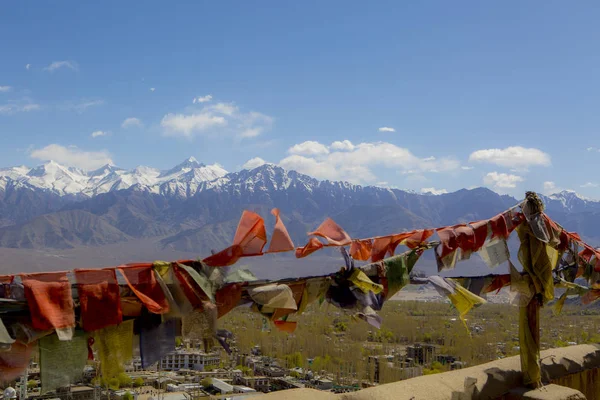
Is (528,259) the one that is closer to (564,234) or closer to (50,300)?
(564,234)

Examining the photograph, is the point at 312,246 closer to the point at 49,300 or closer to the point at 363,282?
the point at 363,282

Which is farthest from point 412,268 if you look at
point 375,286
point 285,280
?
point 285,280

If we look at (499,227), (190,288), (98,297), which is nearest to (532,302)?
(499,227)

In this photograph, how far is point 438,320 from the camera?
195ft

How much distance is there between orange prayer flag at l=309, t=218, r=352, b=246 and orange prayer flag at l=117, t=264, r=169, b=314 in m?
0.86

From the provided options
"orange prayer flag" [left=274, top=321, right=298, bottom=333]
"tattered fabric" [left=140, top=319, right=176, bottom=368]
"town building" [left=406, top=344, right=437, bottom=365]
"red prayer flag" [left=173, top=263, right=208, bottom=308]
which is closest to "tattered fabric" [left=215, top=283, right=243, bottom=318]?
"red prayer flag" [left=173, top=263, right=208, bottom=308]

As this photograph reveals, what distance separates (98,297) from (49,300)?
172 mm

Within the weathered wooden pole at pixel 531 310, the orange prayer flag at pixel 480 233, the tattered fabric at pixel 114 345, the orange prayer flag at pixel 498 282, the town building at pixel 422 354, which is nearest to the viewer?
the tattered fabric at pixel 114 345

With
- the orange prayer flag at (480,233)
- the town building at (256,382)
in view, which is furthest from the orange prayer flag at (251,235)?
the town building at (256,382)

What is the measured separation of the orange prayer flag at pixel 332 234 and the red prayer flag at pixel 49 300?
1191 mm

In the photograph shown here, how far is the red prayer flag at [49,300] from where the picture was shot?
1.94 m

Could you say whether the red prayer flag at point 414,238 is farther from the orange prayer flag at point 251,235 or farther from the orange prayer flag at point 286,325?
the orange prayer flag at point 251,235

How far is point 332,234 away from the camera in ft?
9.24

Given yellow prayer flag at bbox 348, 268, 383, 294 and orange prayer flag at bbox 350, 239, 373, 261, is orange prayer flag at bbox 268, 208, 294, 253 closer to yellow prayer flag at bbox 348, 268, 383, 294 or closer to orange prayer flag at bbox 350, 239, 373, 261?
yellow prayer flag at bbox 348, 268, 383, 294
